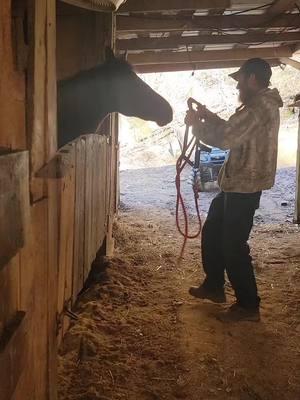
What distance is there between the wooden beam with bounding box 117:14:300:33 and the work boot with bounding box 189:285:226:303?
3296 millimetres

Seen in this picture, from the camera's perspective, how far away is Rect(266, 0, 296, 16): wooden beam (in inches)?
193

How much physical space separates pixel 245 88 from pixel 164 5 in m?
1.85

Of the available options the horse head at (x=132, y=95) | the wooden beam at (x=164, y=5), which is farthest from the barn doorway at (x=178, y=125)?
the horse head at (x=132, y=95)

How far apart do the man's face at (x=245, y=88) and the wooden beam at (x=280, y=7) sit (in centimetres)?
213

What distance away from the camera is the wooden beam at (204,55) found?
730 cm

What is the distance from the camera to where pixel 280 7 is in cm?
514

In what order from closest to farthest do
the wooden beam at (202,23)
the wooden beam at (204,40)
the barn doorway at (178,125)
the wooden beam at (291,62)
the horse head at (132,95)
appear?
the horse head at (132,95)
the wooden beam at (202,23)
the wooden beam at (204,40)
the wooden beam at (291,62)
the barn doorway at (178,125)

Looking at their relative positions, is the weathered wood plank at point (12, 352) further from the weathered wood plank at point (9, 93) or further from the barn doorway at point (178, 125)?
the barn doorway at point (178, 125)

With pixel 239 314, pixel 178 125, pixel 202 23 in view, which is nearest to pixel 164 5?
pixel 202 23

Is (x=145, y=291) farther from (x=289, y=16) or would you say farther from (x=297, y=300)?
(x=289, y=16)

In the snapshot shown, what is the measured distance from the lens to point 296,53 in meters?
7.42

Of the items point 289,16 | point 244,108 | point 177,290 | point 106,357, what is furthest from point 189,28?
point 106,357

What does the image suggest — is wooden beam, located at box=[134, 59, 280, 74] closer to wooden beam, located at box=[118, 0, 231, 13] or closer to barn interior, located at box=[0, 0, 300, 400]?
barn interior, located at box=[0, 0, 300, 400]

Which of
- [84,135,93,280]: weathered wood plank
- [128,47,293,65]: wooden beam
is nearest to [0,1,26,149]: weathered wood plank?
[84,135,93,280]: weathered wood plank
